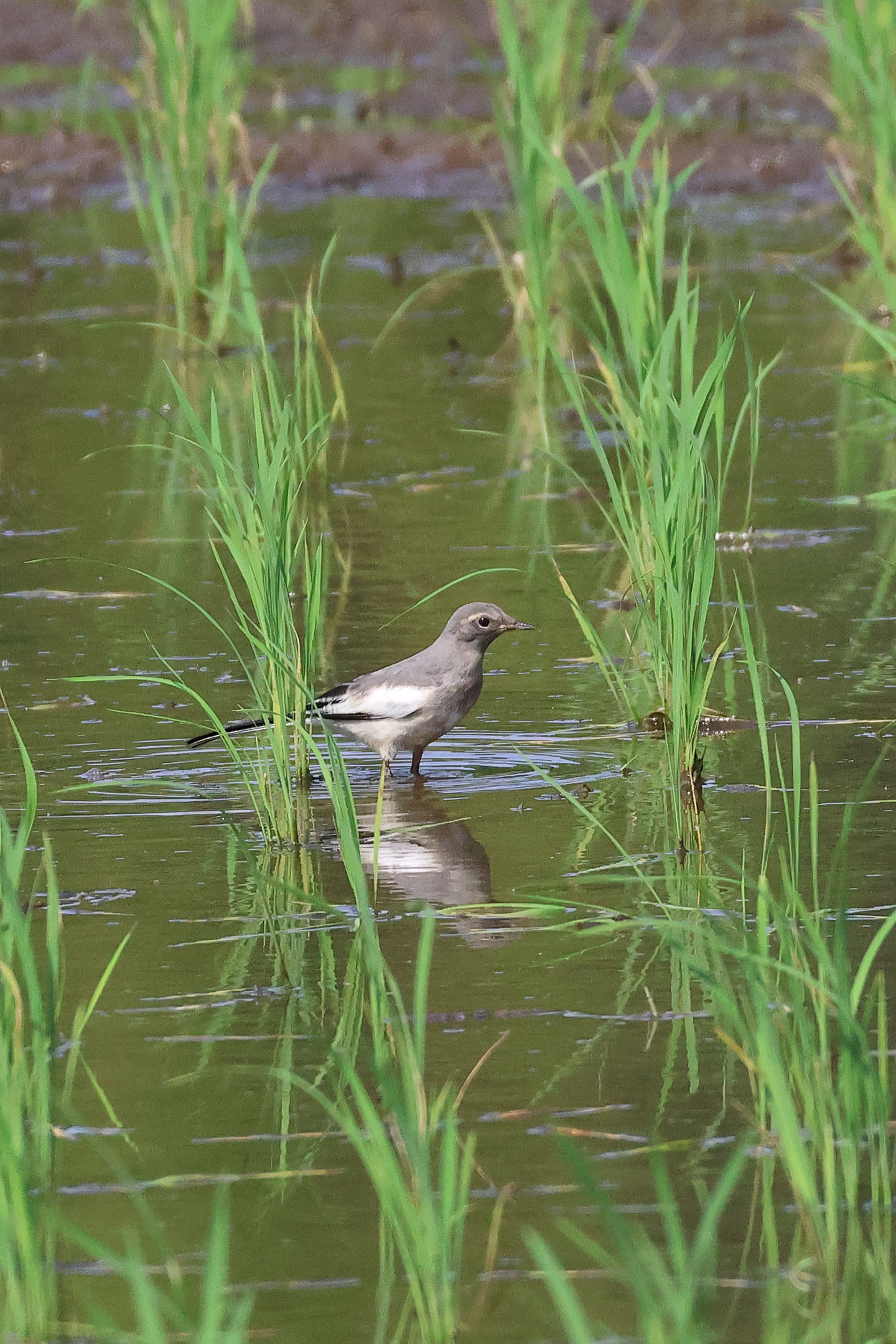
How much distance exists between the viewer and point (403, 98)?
18.0 meters

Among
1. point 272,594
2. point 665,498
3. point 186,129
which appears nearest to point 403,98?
point 186,129

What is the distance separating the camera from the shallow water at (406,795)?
127 inches

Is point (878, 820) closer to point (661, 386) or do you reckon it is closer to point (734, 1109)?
point (661, 386)

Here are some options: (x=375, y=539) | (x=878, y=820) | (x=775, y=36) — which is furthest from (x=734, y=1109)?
(x=775, y=36)

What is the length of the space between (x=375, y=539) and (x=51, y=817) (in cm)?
278

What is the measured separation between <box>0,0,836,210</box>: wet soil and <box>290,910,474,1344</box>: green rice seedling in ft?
23.3

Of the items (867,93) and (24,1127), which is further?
(867,93)

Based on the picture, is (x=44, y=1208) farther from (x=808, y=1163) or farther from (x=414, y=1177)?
(x=808, y=1163)

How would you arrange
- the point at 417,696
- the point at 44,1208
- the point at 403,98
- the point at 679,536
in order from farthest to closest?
the point at 403,98
the point at 417,696
the point at 679,536
the point at 44,1208

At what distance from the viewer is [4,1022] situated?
9.78 feet

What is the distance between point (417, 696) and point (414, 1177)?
8.33ft

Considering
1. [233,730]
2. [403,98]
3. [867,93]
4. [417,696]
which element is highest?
[867,93]

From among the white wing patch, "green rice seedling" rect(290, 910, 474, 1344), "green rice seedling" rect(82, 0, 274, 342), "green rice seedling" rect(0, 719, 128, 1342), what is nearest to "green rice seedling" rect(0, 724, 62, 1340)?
"green rice seedling" rect(0, 719, 128, 1342)

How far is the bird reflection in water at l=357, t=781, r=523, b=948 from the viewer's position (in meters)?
4.27
